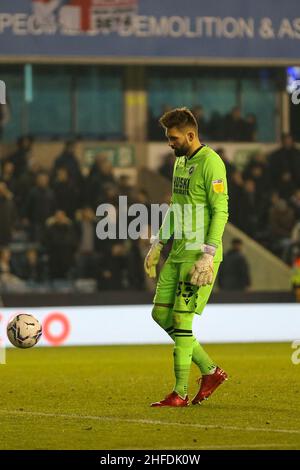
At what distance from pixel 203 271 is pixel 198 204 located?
0.55 meters

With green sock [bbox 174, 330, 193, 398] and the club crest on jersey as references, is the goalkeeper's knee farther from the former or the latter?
the club crest on jersey

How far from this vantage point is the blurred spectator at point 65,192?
19.9 meters

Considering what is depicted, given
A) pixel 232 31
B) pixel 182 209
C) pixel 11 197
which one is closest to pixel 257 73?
pixel 232 31

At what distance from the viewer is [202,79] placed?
23844 mm

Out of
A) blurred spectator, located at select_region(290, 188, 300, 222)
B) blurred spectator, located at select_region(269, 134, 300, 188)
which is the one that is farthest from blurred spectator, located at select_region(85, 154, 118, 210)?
blurred spectator, located at select_region(290, 188, 300, 222)

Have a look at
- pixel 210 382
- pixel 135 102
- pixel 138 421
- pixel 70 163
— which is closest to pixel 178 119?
pixel 210 382

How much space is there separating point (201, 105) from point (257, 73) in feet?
4.54

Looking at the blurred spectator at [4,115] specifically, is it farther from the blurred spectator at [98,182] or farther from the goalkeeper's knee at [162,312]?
the goalkeeper's knee at [162,312]

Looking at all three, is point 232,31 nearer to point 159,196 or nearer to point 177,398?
point 159,196

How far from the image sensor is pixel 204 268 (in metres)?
9.07

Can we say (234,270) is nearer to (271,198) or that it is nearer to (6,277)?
(271,198)

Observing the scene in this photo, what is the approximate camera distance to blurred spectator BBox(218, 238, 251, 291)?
20.2 meters

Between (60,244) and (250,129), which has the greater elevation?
(250,129)

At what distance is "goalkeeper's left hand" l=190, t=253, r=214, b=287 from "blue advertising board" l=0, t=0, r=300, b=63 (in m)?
12.0
